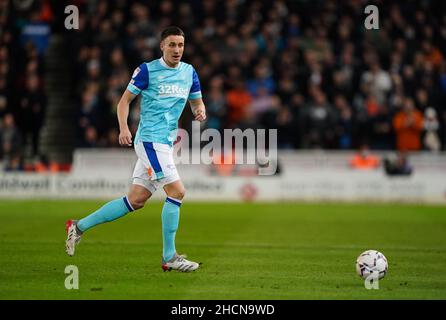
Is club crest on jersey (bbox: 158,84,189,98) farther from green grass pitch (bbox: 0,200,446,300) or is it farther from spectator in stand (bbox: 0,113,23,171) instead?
spectator in stand (bbox: 0,113,23,171)

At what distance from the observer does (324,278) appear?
943 centimetres

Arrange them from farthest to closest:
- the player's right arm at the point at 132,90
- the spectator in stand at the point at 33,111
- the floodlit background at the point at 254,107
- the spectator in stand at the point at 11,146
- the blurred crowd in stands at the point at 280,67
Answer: the blurred crowd in stands at the point at 280,67 → the spectator in stand at the point at 33,111 → the spectator in stand at the point at 11,146 → the floodlit background at the point at 254,107 → the player's right arm at the point at 132,90

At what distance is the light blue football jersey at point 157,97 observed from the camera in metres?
9.81

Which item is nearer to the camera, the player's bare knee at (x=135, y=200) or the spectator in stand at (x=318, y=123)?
the player's bare knee at (x=135, y=200)

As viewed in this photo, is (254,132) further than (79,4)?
No

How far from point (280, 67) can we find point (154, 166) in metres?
15.3

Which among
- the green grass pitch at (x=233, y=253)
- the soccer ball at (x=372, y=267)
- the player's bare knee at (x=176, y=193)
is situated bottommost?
the green grass pitch at (x=233, y=253)

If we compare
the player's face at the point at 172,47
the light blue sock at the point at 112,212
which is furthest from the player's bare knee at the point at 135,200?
the player's face at the point at 172,47

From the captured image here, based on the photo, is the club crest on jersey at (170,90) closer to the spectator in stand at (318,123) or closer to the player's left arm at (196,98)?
the player's left arm at (196,98)

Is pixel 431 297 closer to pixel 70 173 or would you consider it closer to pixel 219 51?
pixel 70 173

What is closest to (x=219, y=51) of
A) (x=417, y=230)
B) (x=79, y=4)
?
(x=79, y=4)

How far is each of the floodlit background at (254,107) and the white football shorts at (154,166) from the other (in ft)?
20.9

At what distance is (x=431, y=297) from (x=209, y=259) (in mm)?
3478
